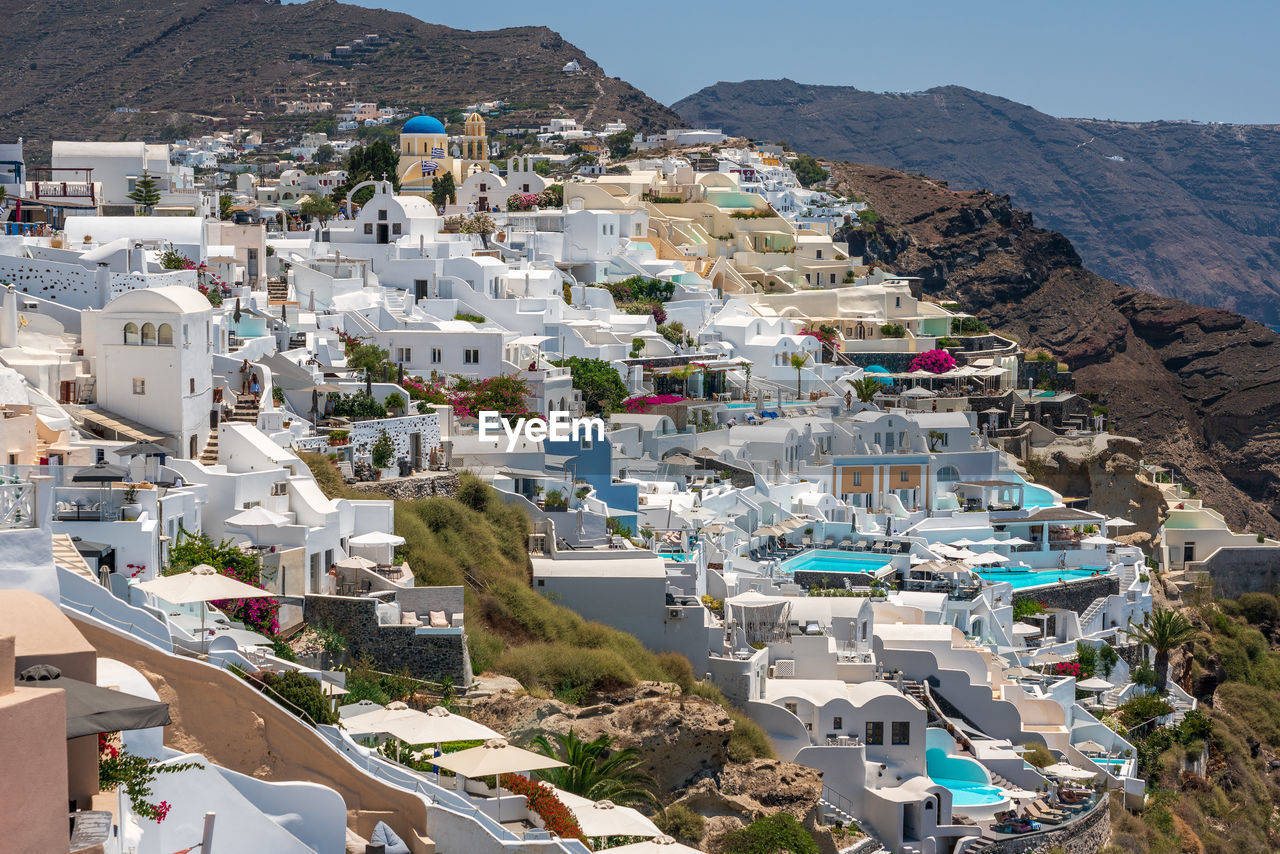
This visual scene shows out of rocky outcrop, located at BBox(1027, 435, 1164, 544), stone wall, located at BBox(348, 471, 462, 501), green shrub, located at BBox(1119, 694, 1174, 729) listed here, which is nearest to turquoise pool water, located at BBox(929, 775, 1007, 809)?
green shrub, located at BBox(1119, 694, 1174, 729)

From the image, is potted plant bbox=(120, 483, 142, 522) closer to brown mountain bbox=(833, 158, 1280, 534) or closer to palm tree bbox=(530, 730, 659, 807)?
palm tree bbox=(530, 730, 659, 807)

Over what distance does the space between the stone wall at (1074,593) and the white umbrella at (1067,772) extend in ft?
27.8

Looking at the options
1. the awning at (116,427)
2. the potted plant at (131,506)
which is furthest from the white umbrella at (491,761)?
the awning at (116,427)

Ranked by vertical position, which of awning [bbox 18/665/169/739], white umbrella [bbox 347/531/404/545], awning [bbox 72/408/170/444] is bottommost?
white umbrella [bbox 347/531/404/545]

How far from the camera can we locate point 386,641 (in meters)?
22.2

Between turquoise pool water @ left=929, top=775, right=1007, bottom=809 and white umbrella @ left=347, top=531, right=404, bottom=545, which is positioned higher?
white umbrella @ left=347, top=531, right=404, bottom=545

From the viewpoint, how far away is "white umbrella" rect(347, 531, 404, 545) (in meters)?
24.9

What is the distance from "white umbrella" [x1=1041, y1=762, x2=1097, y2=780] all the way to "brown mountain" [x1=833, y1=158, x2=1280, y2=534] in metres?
46.4

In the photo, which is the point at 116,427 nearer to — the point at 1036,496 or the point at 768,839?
the point at 768,839

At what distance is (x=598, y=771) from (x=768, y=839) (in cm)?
238

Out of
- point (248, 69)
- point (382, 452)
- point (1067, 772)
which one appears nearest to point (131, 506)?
point (382, 452)

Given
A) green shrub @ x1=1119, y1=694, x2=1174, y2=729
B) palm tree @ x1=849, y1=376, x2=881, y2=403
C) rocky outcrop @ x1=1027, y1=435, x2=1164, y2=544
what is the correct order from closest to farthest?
green shrub @ x1=1119, y1=694, x2=1174, y2=729 → palm tree @ x1=849, y1=376, x2=881, y2=403 → rocky outcrop @ x1=1027, y1=435, x2=1164, y2=544

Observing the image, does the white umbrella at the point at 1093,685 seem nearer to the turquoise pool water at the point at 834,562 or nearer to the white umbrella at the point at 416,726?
the turquoise pool water at the point at 834,562

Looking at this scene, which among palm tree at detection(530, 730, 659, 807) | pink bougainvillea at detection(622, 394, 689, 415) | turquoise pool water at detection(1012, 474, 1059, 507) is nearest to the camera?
palm tree at detection(530, 730, 659, 807)
